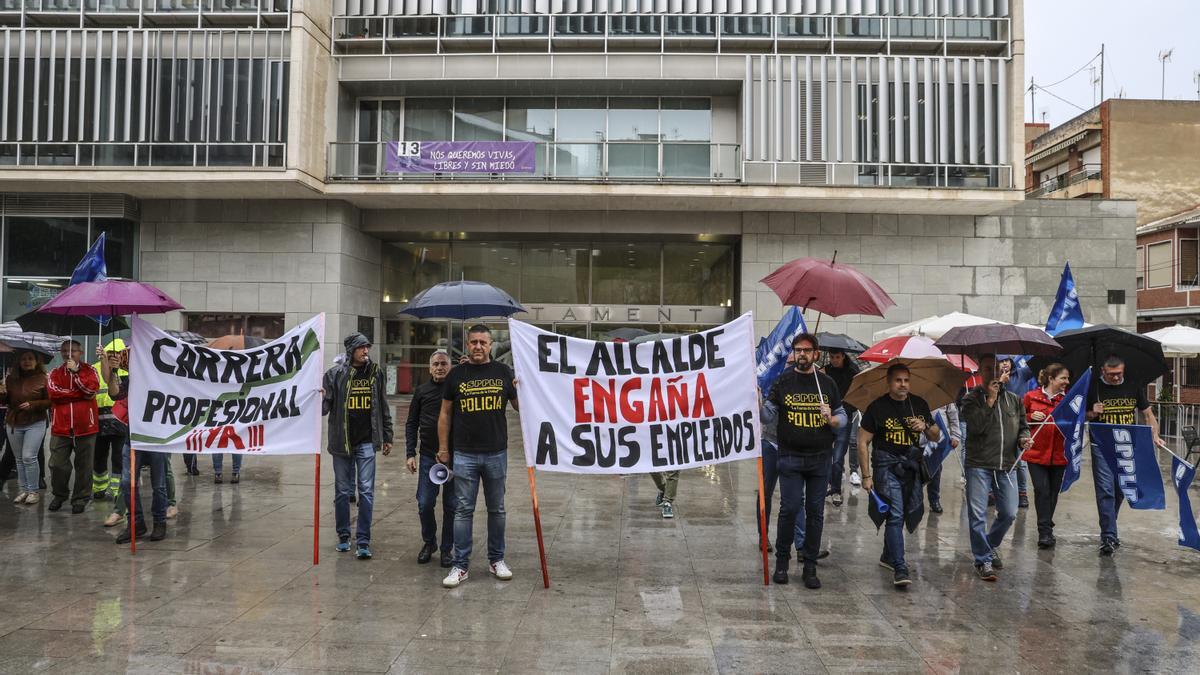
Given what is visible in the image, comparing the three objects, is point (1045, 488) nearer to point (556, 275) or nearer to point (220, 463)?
point (220, 463)

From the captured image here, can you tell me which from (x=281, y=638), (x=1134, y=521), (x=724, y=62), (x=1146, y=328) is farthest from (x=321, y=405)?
(x=1146, y=328)

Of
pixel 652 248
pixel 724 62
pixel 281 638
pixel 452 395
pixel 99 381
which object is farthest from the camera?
pixel 652 248

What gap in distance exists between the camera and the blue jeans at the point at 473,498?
20.4 feet

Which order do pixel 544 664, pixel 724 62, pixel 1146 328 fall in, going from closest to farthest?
pixel 544 664 → pixel 724 62 → pixel 1146 328

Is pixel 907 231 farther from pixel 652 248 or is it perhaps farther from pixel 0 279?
pixel 0 279

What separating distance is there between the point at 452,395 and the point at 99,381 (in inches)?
189

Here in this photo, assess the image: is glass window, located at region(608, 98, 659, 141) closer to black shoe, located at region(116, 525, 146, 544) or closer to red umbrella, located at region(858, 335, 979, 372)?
red umbrella, located at region(858, 335, 979, 372)

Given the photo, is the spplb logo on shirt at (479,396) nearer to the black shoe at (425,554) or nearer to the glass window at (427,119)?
the black shoe at (425,554)

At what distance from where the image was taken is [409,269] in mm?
24766

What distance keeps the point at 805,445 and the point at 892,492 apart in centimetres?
83

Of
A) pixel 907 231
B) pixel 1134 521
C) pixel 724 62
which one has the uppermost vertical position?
pixel 724 62

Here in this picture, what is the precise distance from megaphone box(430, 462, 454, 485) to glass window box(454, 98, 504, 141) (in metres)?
17.2

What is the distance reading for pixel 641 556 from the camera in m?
7.11

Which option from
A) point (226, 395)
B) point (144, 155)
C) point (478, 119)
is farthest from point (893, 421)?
point (144, 155)
